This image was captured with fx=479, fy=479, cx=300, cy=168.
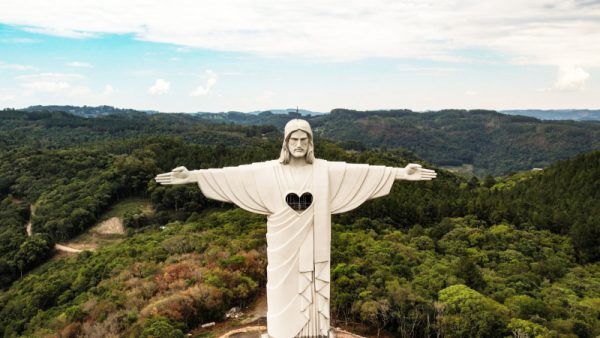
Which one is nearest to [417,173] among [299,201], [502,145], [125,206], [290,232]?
[299,201]

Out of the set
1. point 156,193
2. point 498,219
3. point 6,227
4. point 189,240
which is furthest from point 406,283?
point 6,227

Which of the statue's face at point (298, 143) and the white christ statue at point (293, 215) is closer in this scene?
the statue's face at point (298, 143)

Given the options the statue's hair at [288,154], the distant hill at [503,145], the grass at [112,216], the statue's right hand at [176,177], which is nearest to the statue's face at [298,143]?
the statue's hair at [288,154]

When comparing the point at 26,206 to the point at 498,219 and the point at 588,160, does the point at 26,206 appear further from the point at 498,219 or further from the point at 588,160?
the point at 588,160

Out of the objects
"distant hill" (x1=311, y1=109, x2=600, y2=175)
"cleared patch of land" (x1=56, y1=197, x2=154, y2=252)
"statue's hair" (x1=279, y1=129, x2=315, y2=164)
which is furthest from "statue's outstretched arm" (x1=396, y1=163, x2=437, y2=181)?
"distant hill" (x1=311, y1=109, x2=600, y2=175)

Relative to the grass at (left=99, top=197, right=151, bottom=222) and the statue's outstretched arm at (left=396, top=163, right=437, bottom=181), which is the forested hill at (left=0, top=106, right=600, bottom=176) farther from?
the statue's outstretched arm at (left=396, top=163, right=437, bottom=181)

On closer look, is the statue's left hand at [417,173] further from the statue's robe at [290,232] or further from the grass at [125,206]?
the grass at [125,206]

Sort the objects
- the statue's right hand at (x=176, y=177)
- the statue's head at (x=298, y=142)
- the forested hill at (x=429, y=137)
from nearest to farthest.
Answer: the statue's right hand at (x=176, y=177) → the statue's head at (x=298, y=142) → the forested hill at (x=429, y=137)
